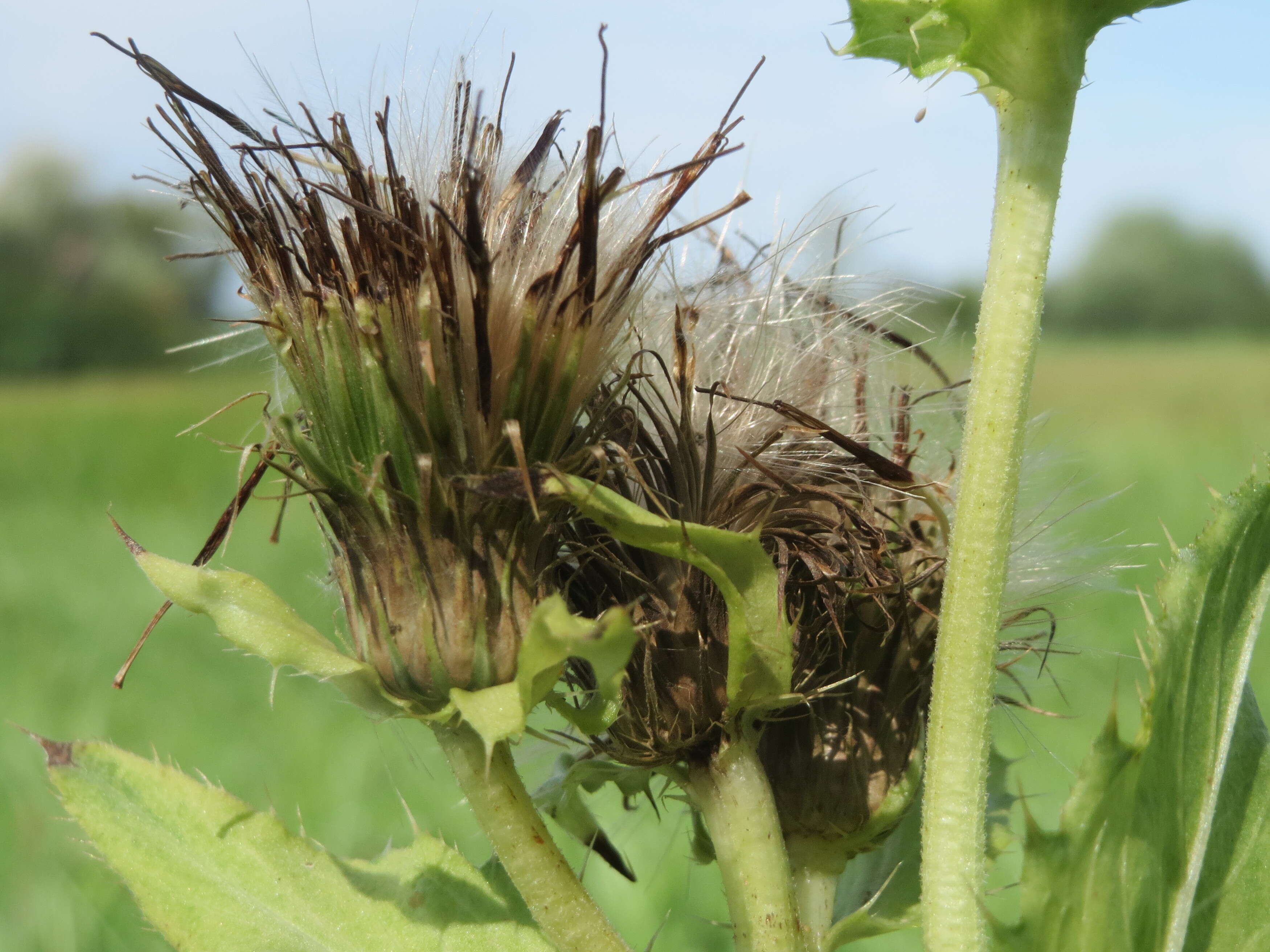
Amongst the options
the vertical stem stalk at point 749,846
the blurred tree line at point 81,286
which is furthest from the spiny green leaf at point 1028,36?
the blurred tree line at point 81,286

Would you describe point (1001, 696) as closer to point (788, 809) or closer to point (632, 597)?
point (788, 809)

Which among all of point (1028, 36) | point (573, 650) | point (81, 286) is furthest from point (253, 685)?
point (81, 286)

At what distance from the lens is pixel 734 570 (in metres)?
0.93

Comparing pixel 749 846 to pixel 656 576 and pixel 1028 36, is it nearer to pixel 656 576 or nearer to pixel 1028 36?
pixel 656 576

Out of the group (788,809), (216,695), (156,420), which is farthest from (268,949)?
(156,420)

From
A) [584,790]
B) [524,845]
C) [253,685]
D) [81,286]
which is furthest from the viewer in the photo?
[81,286]

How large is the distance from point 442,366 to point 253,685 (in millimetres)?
6191

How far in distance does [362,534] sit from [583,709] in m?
0.26

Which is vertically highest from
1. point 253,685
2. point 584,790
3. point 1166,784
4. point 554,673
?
point 554,673

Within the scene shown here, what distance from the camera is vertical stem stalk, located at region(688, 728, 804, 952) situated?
1.05 metres

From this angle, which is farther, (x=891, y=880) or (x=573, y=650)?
(x=891, y=880)

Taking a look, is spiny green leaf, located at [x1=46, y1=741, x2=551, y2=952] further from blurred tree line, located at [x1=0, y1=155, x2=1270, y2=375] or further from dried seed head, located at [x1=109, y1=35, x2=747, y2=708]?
blurred tree line, located at [x1=0, y1=155, x2=1270, y2=375]

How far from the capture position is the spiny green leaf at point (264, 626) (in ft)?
3.09

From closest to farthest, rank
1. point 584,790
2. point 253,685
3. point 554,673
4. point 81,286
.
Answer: point 554,673, point 584,790, point 253,685, point 81,286
